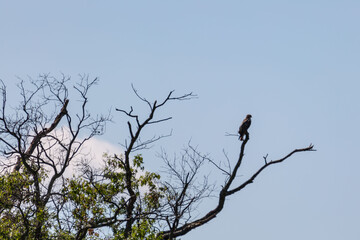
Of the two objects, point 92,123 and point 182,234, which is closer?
point 182,234

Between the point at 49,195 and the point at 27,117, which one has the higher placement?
the point at 27,117

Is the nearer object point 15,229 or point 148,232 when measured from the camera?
point 148,232

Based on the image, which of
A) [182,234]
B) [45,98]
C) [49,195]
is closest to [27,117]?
[45,98]

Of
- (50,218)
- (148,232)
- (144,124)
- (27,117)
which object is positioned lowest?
(148,232)

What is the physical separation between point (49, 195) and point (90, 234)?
2600 millimetres

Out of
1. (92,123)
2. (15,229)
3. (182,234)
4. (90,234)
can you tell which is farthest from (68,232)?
(92,123)

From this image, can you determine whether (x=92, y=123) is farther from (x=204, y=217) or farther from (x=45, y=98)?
(x=204, y=217)

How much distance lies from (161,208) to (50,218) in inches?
139

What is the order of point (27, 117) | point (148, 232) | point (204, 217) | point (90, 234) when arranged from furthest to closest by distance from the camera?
point (27, 117), point (204, 217), point (90, 234), point (148, 232)

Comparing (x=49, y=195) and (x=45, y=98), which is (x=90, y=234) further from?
(x=45, y=98)

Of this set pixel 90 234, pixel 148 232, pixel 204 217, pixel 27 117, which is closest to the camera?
pixel 148 232

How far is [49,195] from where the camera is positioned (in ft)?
66.9

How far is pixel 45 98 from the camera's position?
75.9 ft

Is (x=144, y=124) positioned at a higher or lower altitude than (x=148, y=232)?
higher
